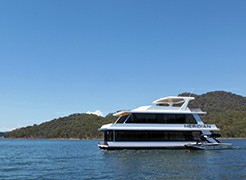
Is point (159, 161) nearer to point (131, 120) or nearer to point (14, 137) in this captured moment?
point (131, 120)

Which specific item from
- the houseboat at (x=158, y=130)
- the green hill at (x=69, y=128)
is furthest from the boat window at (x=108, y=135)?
the green hill at (x=69, y=128)

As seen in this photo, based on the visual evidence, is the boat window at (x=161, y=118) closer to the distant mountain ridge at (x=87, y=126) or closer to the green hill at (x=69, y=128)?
the distant mountain ridge at (x=87, y=126)

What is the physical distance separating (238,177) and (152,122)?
59.6 ft

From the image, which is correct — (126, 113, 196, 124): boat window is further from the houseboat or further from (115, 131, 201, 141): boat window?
(115, 131, 201, 141): boat window

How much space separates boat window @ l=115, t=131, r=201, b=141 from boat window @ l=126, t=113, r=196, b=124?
4.05 ft

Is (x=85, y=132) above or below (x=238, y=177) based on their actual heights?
above

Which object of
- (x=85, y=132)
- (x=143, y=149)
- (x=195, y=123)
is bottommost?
(x=143, y=149)

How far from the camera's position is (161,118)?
128 feet

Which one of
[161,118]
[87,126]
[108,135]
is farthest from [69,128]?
[161,118]

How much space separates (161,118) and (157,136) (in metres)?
2.11

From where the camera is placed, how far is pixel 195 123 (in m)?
39.9

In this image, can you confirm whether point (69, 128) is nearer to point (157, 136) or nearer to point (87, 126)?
point (87, 126)

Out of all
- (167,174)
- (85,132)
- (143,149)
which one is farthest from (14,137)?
(167,174)

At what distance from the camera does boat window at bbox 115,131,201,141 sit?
38062 mm
